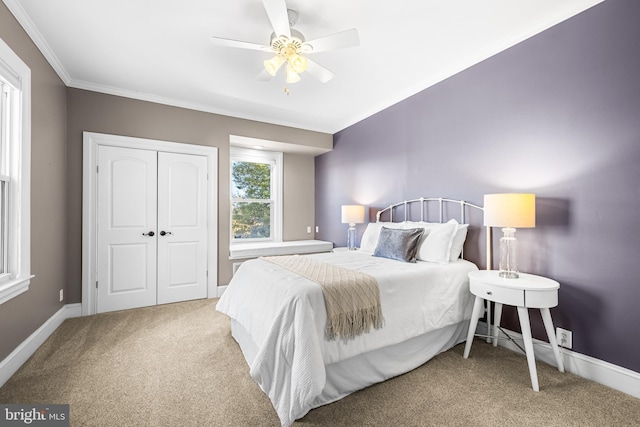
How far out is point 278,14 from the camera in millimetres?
1762

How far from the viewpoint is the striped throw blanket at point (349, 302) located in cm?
173

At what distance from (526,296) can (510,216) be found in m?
0.56

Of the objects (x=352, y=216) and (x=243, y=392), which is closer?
(x=243, y=392)

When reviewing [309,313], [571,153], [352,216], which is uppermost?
[571,153]

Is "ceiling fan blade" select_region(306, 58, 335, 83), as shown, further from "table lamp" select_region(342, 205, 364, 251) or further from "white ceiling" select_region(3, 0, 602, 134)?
"table lamp" select_region(342, 205, 364, 251)

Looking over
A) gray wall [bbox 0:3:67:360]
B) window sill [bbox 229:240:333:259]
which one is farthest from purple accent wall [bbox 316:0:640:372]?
gray wall [bbox 0:3:67:360]

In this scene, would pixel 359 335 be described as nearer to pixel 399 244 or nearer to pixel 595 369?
pixel 399 244

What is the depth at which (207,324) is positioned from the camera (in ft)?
9.78

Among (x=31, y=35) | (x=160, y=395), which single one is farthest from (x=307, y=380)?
(x=31, y=35)

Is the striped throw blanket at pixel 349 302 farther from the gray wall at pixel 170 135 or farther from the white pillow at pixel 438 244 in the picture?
the gray wall at pixel 170 135

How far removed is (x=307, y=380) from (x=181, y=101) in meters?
3.66

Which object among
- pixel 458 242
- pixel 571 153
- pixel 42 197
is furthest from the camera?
pixel 458 242

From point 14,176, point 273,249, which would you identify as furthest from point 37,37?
point 273,249

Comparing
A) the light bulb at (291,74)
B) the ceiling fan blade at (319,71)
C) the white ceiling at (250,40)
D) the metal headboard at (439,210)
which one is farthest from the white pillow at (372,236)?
the light bulb at (291,74)
